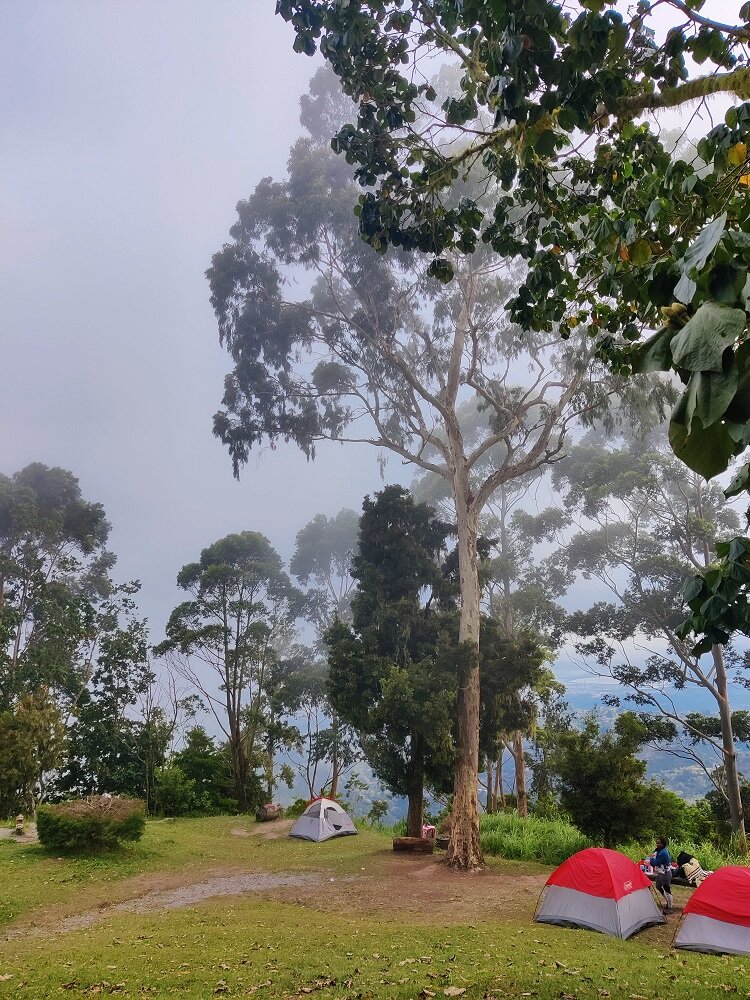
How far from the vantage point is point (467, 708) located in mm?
14312

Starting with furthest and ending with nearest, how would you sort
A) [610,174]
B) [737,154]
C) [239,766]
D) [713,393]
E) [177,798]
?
1. [239,766]
2. [177,798]
3. [610,174]
4. [737,154]
5. [713,393]

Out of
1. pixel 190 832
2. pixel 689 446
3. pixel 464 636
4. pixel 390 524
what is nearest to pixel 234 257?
pixel 390 524

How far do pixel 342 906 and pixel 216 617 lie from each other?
54.2ft

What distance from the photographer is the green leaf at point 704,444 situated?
1107mm

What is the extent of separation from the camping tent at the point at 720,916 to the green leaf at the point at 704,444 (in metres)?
8.87

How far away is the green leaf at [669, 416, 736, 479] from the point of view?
111 centimetres

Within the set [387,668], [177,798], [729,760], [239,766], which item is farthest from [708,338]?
[239,766]

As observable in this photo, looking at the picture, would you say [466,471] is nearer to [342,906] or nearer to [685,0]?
[342,906]

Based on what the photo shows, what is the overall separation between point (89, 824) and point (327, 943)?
25.8 feet

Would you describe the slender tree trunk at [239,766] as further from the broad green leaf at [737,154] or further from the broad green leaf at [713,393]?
the broad green leaf at [713,393]

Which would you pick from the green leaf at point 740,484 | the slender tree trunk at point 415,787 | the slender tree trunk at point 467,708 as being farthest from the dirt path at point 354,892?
the green leaf at point 740,484

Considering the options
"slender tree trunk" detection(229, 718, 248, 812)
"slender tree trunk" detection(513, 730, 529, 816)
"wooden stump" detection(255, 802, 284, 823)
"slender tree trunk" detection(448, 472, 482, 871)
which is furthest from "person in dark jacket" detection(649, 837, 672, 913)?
"slender tree trunk" detection(229, 718, 248, 812)

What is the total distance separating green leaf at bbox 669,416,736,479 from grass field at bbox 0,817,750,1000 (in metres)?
5.82

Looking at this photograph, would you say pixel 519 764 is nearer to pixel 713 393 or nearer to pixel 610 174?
pixel 610 174
